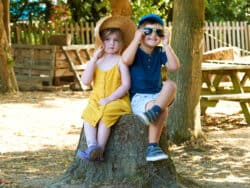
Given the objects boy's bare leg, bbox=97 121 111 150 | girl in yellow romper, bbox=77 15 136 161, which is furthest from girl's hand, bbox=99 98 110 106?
boy's bare leg, bbox=97 121 111 150

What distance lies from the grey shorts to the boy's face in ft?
1.39

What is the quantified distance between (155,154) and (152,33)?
0.98 meters

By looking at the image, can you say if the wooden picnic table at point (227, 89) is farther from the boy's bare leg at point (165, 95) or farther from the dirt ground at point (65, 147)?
the boy's bare leg at point (165, 95)

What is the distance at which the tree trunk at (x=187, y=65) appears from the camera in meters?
8.48

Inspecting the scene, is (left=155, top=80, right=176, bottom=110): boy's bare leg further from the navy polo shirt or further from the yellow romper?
Result: the yellow romper

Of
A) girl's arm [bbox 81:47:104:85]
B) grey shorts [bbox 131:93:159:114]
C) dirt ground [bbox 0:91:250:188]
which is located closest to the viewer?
grey shorts [bbox 131:93:159:114]

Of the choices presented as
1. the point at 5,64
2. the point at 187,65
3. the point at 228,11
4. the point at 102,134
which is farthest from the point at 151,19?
the point at 228,11

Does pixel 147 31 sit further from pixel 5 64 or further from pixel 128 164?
pixel 5 64

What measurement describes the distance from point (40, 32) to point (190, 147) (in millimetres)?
10812

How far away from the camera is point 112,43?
512 cm

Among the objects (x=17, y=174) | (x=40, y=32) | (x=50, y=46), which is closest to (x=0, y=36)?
(x=50, y=46)

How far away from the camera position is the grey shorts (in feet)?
16.2

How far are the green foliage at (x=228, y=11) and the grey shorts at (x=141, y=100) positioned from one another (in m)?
20.9

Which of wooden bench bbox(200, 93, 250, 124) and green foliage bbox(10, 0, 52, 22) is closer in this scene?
wooden bench bbox(200, 93, 250, 124)
